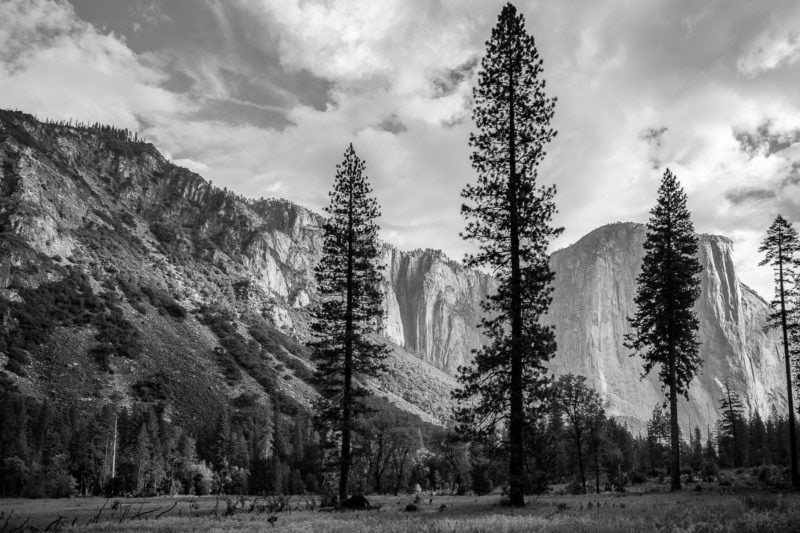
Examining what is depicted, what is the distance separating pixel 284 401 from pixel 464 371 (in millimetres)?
127452

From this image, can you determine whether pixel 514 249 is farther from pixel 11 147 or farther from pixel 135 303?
pixel 11 147

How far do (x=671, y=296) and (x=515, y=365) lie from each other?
16.5 metres

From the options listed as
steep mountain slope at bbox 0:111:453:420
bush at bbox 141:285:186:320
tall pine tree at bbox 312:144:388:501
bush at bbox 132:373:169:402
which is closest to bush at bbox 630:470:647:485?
tall pine tree at bbox 312:144:388:501

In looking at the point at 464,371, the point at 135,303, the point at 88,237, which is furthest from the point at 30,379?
the point at 464,371

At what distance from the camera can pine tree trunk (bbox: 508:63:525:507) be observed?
18.1 metres

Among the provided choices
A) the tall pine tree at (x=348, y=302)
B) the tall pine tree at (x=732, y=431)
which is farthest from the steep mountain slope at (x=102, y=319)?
the tall pine tree at (x=732, y=431)

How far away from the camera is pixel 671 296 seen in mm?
30484

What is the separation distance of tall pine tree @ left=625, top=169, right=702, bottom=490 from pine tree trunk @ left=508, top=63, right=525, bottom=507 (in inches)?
532

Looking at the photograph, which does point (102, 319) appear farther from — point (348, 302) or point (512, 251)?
point (512, 251)

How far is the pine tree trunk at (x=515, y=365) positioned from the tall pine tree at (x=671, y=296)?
13.5 meters

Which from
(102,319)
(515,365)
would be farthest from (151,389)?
(515,365)

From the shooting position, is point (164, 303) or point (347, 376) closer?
point (347, 376)

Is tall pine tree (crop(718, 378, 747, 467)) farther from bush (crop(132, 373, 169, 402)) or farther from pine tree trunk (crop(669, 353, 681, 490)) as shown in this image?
bush (crop(132, 373, 169, 402))

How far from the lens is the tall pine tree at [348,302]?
26391 millimetres
